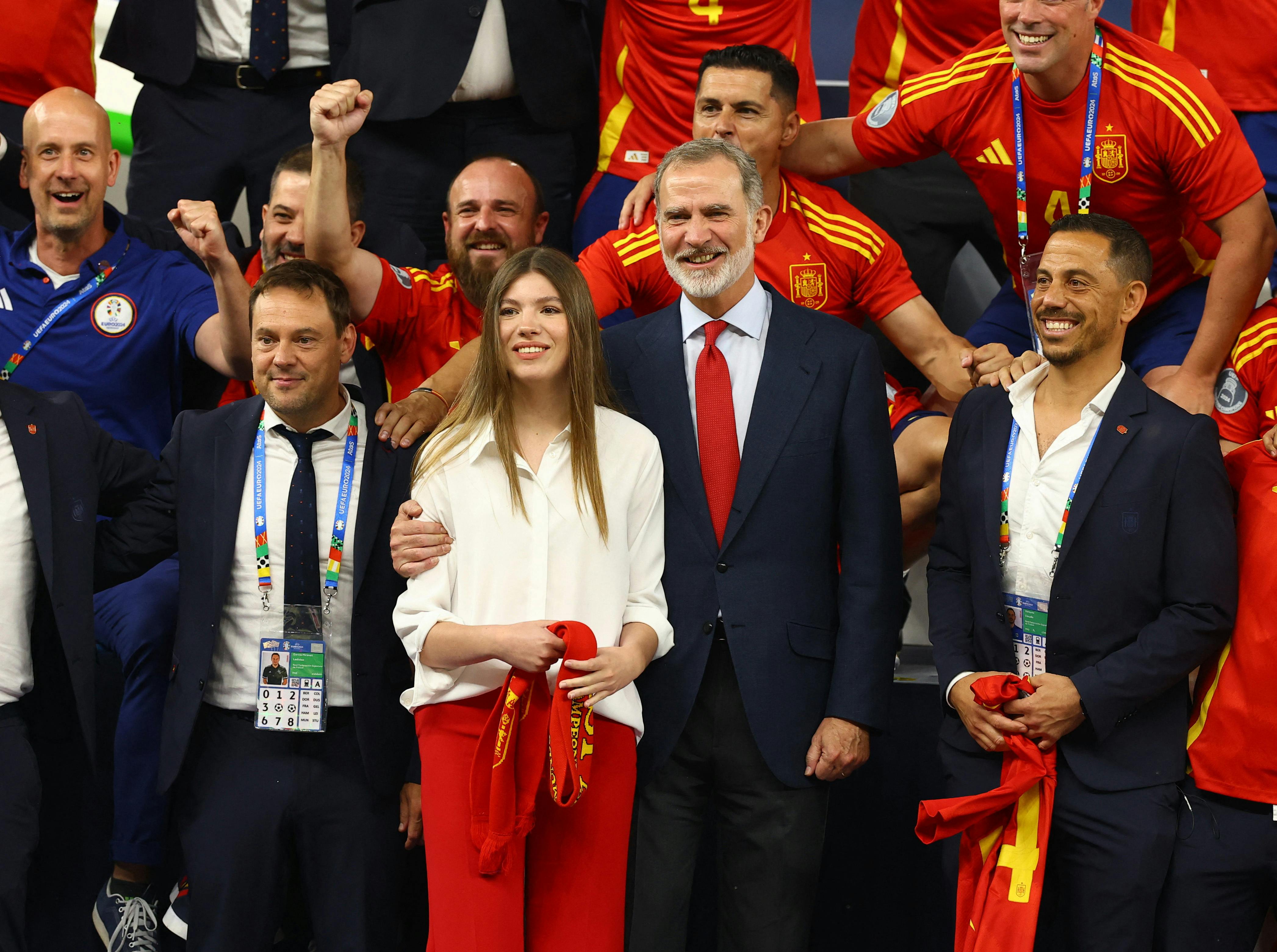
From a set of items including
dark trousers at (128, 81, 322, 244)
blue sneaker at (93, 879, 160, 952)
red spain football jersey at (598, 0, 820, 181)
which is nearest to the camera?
blue sneaker at (93, 879, 160, 952)

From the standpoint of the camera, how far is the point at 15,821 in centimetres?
282

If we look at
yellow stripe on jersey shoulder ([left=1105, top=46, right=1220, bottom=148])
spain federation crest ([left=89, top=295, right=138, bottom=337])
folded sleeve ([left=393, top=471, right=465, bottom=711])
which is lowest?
folded sleeve ([left=393, top=471, right=465, bottom=711])

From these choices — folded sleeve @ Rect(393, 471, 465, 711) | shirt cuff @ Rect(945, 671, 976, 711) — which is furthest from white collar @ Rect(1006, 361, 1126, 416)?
folded sleeve @ Rect(393, 471, 465, 711)

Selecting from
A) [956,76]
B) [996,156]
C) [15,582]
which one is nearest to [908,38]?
[956,76]

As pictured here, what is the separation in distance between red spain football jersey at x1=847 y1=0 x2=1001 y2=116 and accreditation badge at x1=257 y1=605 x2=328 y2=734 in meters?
2.25

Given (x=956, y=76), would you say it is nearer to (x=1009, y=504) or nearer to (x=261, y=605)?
(x=1009, y=504)

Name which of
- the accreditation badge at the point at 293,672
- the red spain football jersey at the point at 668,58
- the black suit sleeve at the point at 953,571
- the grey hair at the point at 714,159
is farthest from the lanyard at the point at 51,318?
the black suit sleeve at the point at 953,571

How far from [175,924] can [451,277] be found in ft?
6.07

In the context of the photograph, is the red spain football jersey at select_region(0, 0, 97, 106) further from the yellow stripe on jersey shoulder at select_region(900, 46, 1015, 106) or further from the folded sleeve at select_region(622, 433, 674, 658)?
the folded sleeve at select_region(622, 433, 674, 658)

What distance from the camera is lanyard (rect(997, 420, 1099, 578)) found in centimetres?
263

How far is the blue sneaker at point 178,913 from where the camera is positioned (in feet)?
10.0

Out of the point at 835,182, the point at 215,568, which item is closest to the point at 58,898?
the point at 215,568

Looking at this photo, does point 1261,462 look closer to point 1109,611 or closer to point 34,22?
point 1109,611

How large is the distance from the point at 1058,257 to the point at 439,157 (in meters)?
2.18
